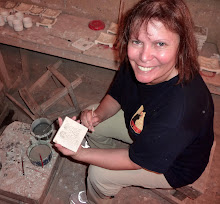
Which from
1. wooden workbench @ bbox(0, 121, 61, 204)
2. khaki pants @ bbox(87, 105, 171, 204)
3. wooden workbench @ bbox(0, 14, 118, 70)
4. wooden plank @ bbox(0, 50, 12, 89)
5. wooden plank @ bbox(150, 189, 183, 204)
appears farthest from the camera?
wooden plank @ bbox(0, 50, 12, 89)

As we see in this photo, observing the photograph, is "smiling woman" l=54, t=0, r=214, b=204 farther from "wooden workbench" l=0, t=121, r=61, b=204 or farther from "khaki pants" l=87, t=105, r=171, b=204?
"wooden workbench" l=0, t=121, r=61, b=204

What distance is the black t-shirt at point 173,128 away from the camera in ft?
4.05

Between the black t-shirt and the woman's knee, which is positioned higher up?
the black t-shirt

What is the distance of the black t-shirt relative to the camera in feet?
4.05

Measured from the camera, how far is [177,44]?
4.04 feet

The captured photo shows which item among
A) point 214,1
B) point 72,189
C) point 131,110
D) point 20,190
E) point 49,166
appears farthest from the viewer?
point 214,1

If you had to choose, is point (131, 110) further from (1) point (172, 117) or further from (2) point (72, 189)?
(2) point (72, 189)

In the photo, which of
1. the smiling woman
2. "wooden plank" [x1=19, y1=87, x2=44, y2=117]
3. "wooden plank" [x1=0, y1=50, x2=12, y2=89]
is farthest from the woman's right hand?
"wooden plank" [x1=0, y1=50, x2=12, y2=89]

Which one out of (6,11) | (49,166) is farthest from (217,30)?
(6,11)

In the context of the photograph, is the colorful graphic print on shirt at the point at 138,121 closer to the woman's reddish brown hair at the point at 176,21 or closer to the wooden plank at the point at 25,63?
the woman's reddish brown hair at the point at 176,21

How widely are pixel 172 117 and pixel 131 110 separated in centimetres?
53

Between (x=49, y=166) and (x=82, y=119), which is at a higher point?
(x=82, y=119)

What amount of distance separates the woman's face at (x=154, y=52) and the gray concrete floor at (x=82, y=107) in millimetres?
1539

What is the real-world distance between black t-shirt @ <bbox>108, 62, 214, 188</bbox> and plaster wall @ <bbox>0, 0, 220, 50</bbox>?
185 cm
